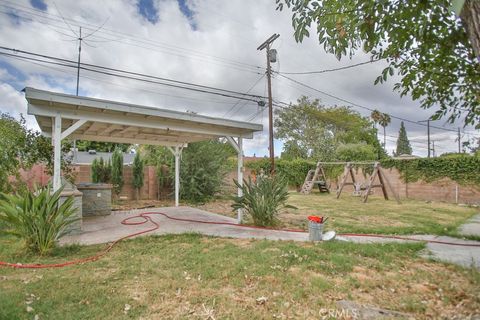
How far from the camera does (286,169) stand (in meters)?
18.4

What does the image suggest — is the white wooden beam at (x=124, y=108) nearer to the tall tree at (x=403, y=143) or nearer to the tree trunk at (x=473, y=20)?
the tree trunk at (x=473, y=20)

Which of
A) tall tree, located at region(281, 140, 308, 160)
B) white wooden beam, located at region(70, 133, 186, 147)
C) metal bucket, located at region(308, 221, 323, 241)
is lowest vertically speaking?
metal bucket, located at region(308, 221, 323, 241)

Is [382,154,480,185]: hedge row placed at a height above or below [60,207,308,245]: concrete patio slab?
above

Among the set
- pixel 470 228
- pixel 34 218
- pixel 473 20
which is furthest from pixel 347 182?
pixel 473 20

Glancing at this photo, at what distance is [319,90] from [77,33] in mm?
12586

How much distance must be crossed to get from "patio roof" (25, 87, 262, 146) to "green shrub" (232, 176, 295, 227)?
137 cm

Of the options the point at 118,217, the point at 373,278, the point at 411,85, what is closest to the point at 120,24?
the point at 118,217

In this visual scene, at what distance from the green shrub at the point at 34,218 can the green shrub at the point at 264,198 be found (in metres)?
A: 3.53

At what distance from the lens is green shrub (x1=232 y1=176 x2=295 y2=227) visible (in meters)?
6.36

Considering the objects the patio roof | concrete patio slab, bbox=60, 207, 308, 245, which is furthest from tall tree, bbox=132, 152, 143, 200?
concrete patio slab, bbox=60, 207, 308, 245

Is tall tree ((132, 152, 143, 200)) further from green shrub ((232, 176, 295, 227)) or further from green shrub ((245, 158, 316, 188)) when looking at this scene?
green shrub ((245, 158, 316, 188))

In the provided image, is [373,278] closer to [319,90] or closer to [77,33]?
[77,33]

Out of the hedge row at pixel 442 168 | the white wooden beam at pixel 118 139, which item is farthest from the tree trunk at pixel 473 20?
the hedge row at pixel 442 168

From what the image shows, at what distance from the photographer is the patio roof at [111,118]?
186 inches
